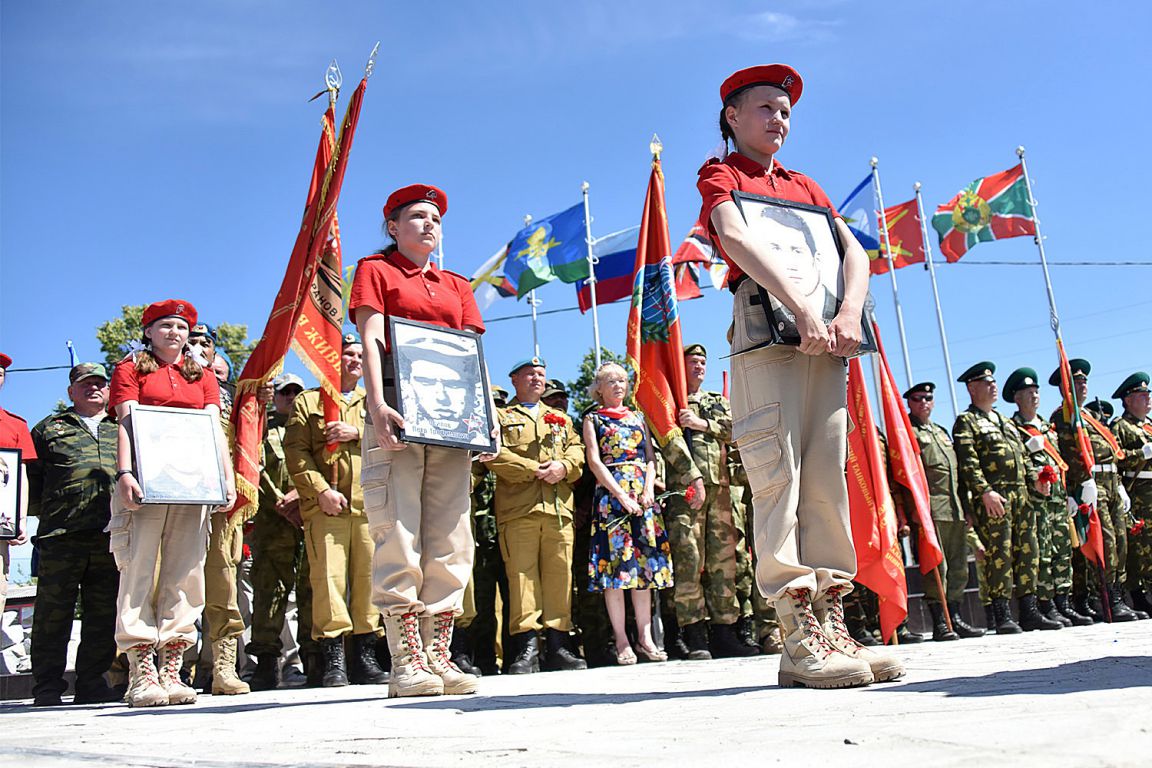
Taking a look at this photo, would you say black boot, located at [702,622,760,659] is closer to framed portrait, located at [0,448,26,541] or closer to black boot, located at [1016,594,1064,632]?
black boot, located at [1016,594,1064,632]

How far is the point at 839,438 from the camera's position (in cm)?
380

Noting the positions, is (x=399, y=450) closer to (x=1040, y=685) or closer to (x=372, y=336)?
(x=372, y=336)

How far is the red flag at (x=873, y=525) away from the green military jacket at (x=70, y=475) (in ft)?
16.2

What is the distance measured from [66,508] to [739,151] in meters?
5.20

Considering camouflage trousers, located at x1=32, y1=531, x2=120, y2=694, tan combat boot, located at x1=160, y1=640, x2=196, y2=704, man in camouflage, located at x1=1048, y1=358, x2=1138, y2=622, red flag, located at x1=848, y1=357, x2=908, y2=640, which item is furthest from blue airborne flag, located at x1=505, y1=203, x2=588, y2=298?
red flag, located at x1=848, y1=357, x2=908, y2=640

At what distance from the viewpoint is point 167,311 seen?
5.67 metres

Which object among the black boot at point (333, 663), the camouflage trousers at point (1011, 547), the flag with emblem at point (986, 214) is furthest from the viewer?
the flag with emblem at point (986, 214)

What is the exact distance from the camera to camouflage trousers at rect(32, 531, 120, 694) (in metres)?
6.62

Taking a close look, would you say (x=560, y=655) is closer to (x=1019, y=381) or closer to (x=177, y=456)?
(x=177, y=456)

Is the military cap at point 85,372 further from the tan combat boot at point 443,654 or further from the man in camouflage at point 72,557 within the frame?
the tan combat boot at point 443,654

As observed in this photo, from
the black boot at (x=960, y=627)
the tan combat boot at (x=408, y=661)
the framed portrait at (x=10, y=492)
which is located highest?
the framed portrait at (x=10, y=492)

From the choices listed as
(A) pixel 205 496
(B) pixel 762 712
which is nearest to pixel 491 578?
(A) pixel 205 496

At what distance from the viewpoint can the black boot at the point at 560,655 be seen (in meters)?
7.01

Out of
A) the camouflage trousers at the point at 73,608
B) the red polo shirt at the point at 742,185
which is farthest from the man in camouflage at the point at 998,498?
the camouflage trousers at the point at 73,608
